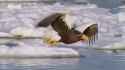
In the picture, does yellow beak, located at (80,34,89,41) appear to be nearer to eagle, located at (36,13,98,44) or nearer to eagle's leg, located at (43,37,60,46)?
eagle, located at (36,13,98,44)

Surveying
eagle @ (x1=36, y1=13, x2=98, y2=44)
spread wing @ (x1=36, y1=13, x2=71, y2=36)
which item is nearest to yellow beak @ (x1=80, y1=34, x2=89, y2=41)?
eagle @ (x1=36, y1=13, x2=98, y2=44)

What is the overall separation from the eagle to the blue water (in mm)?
131

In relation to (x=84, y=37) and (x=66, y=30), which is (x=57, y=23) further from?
(x=84, y=37)

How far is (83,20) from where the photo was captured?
3.32 m

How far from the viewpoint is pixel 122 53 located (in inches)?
123

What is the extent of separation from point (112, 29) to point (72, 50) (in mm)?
373

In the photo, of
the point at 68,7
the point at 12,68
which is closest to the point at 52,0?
the point at 68,7

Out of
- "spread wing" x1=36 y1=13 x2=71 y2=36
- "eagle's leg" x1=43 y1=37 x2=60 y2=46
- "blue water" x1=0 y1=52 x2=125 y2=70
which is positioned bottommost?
"blue water" x1=0 y1=52 x2=125 y2=70

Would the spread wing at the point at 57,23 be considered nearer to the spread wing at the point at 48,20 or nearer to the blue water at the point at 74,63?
the spread wing at the point at 48,20

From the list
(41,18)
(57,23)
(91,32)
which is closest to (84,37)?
(91,32)

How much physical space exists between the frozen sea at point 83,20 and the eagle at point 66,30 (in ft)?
0.13

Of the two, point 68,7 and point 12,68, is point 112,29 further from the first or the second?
point 12,68

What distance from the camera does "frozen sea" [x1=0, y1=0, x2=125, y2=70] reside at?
296 cm

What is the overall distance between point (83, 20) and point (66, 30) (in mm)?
246
